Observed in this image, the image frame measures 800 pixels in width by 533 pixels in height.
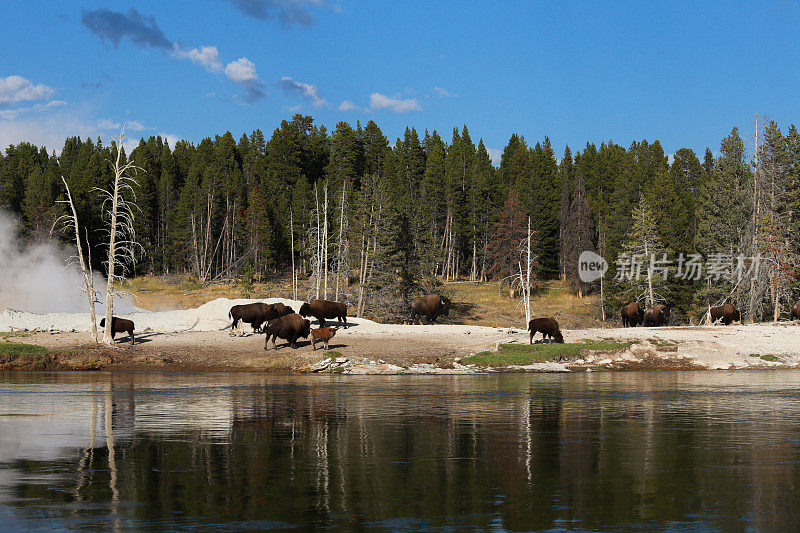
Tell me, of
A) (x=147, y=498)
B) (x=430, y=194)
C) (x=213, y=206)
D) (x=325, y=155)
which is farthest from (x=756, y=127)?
(x=325, y=155)

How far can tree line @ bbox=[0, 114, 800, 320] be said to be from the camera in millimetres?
70125

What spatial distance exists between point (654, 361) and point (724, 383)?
9.12 meters

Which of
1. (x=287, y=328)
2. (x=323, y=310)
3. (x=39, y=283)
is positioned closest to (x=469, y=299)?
(x=323, y=310)

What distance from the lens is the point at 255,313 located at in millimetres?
45125

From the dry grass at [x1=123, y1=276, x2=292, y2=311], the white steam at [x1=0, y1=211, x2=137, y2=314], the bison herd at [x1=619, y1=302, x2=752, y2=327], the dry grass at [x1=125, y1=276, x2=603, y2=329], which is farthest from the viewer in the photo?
the dry grass at [x1=123, y1=276, x2=292, y2=311]

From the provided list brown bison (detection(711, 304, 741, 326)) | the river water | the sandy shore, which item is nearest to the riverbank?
the sandy shore

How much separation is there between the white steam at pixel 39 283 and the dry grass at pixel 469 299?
271 inches

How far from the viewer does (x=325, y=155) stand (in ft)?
515

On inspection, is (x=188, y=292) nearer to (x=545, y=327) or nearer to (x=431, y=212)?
(x=431, y=212)

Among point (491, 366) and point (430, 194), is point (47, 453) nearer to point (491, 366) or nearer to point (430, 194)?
point (491, 366)

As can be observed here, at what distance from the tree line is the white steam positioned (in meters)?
11.7

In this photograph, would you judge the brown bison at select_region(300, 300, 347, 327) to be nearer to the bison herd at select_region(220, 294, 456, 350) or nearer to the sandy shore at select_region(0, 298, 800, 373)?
the bison herd at select_region(220, 294, 456, 350)

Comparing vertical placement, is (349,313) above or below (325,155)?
below

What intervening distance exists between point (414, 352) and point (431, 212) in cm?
7364
